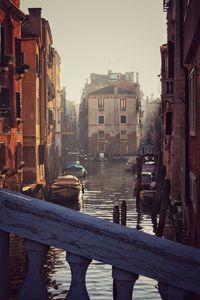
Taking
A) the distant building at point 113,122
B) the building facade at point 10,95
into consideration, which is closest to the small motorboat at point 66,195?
the building facade at point 10,95

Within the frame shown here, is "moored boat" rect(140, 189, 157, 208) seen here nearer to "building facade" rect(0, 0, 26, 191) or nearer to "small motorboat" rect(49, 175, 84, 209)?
"small motorboat" rect(49, 175, 84, 209)

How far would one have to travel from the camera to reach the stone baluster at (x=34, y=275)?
7.27 feet

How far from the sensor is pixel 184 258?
2.17 metres

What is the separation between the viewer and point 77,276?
7.22 ft

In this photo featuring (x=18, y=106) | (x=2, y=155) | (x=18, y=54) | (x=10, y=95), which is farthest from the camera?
(x=18, y=106)

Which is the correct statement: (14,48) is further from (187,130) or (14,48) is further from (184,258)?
(184,258)

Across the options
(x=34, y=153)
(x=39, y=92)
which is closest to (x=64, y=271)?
(x=34, y=153)

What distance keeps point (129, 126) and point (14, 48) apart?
56.3m

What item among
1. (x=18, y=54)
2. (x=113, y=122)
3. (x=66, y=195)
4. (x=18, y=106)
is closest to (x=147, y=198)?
(x=66, y=195)

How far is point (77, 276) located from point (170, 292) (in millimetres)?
395

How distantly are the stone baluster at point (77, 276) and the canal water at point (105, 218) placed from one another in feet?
36.2

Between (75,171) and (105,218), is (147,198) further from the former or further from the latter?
(75,171)

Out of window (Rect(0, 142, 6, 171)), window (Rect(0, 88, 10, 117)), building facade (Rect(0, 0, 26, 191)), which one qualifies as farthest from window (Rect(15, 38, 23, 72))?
window (Rect(0, 142, 6, 171))

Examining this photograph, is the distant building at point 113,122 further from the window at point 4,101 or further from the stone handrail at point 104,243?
the stone handrail at point 104,243
